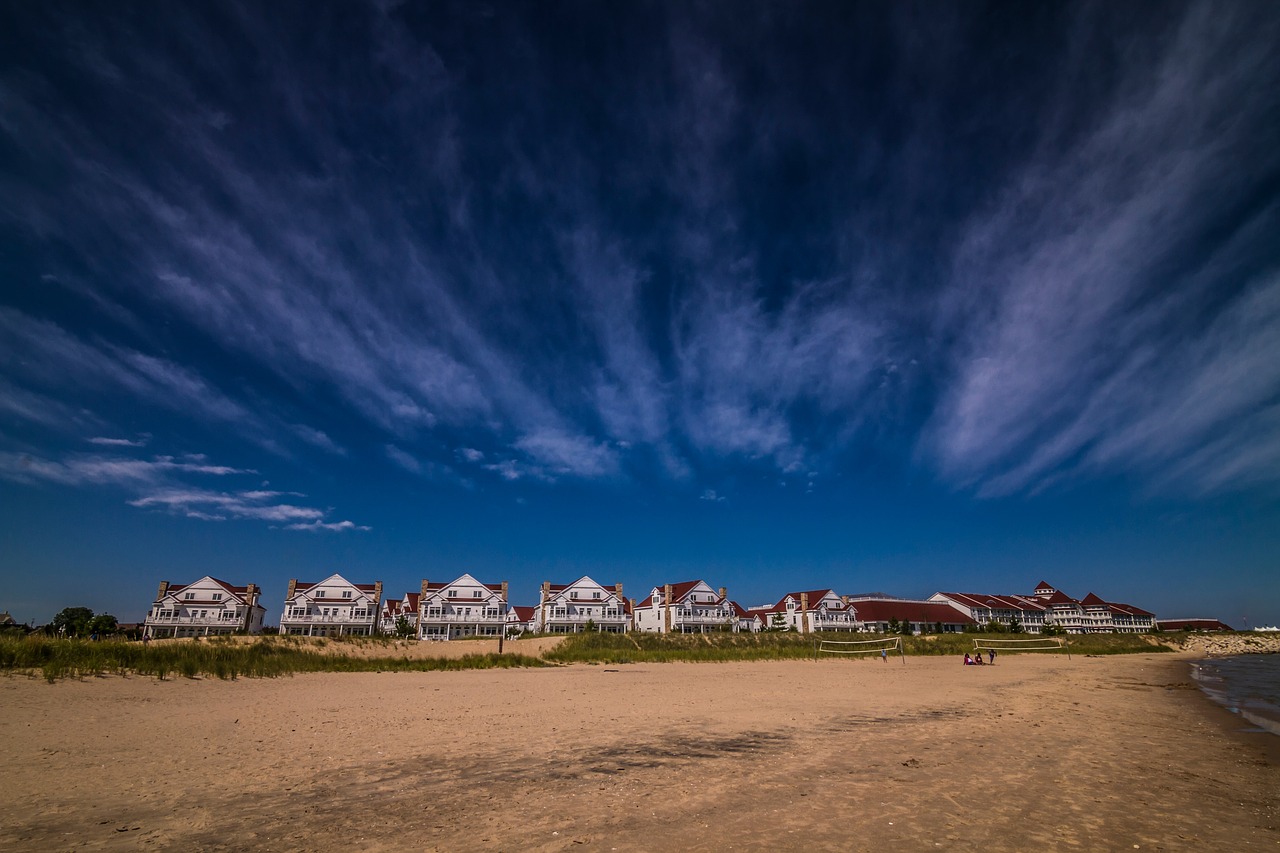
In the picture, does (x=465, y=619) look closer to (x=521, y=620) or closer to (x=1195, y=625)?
(x=521, y=620)

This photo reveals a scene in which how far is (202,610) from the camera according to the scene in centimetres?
7975

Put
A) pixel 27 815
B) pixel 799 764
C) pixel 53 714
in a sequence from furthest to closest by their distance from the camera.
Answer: pixel 53 714 < pixel 799 764 < pixel 27 815

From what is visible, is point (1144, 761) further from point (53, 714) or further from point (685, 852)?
point (53, 714)

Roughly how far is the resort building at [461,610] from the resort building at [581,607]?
268 inches

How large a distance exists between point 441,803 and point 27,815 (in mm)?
4826

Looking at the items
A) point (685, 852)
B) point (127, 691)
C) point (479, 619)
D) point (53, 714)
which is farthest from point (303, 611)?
point (685, 852)

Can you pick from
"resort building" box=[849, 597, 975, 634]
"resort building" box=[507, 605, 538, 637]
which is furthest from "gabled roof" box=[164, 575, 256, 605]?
"resort building" box=[849, 597, 975, 634]

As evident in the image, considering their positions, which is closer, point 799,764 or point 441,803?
point 441,803

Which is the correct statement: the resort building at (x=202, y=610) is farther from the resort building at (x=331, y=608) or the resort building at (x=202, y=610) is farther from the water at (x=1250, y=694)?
the water at (x=1250, y=694)

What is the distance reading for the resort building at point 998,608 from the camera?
111 meters

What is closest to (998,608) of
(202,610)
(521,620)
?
(521,620)

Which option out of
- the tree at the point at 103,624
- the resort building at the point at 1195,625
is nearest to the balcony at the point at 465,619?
the tree at the point at 103,624

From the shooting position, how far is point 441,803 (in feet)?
26.1

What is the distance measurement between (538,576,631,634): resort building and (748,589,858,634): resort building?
2527cm
